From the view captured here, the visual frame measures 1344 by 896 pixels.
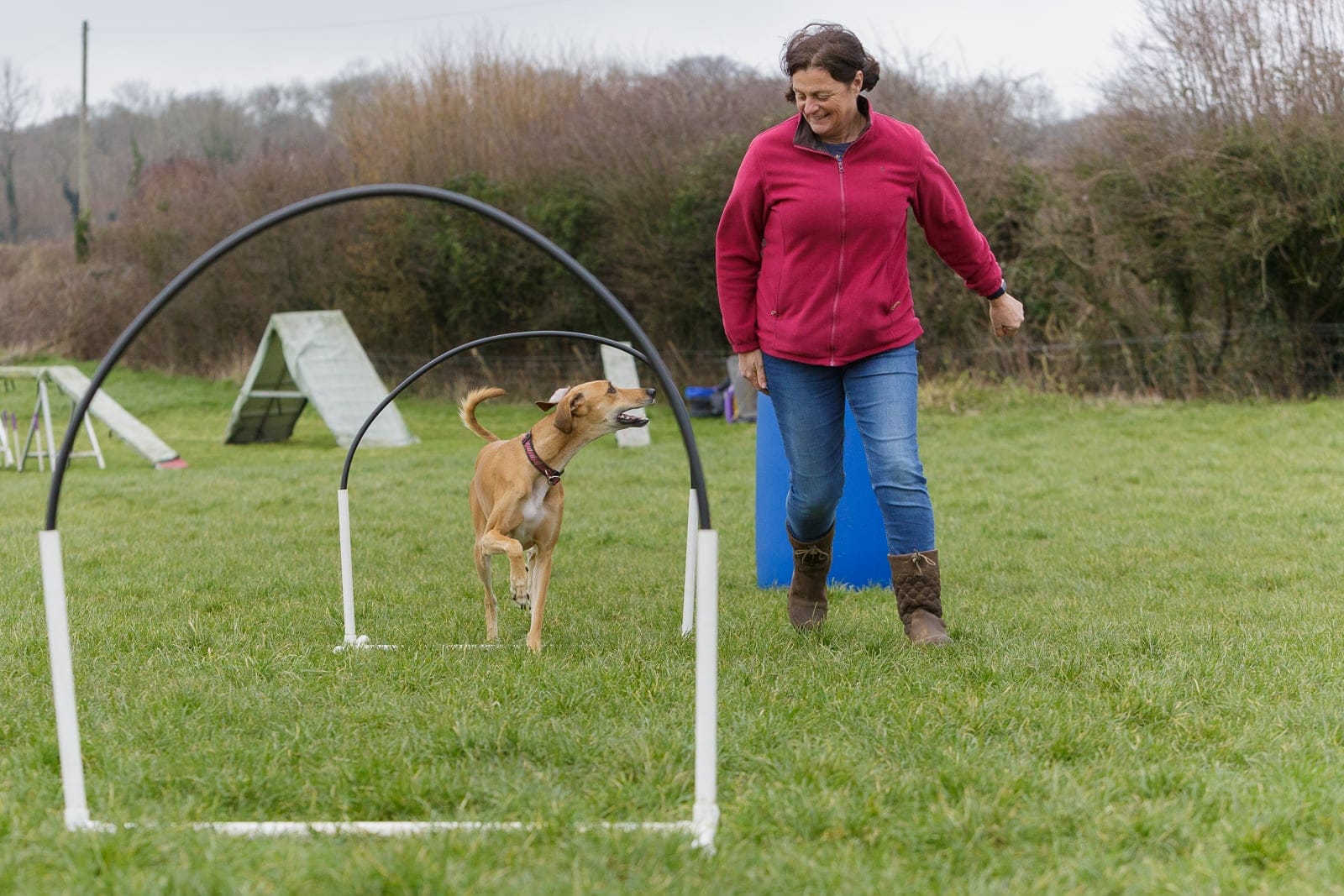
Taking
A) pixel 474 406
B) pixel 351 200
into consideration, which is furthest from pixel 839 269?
pixel 351 200

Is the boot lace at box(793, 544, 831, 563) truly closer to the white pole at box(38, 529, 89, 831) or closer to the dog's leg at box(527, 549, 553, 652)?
the dog's leg at box(527, 549, 553, 652)

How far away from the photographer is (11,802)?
2.73 meters

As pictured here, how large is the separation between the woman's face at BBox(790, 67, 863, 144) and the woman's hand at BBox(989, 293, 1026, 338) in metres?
0.86

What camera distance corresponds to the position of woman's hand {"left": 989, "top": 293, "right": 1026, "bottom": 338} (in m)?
4.30

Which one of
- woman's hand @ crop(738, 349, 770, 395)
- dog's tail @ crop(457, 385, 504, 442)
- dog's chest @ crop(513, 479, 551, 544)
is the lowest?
dog's chest @ crop(513, 479, 551, 544)

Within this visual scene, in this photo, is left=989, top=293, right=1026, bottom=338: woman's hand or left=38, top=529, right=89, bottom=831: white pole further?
left=989, top=293, right=1026, bottom=338: woman's hand

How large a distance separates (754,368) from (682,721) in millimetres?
1573

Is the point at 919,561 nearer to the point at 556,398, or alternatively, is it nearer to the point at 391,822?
the point at 556,398

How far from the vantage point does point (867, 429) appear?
4.25 m

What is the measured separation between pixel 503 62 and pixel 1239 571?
66.0 ft

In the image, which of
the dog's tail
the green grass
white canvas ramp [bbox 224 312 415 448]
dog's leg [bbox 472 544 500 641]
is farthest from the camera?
white canvas ramp [bbox 224 312 415 448]

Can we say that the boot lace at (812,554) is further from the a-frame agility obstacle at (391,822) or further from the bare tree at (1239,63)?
the bare tree at (1239,63)

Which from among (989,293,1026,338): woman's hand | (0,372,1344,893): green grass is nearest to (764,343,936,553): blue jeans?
(989,293,1026,338): woman's hand

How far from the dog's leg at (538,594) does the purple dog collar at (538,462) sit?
279mm
